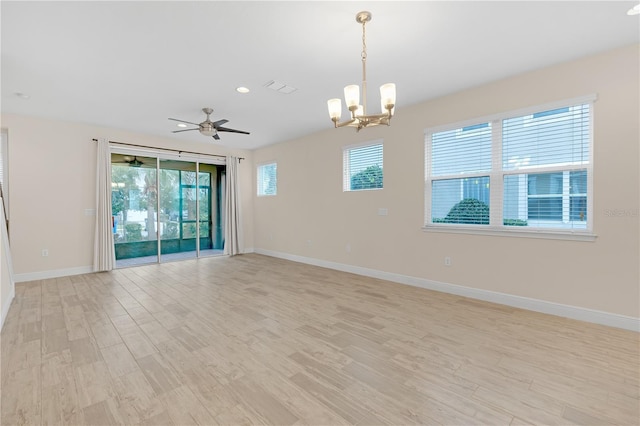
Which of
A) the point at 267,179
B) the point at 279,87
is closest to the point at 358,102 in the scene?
the point at 279,87

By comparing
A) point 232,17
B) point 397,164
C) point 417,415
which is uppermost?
point 232,17

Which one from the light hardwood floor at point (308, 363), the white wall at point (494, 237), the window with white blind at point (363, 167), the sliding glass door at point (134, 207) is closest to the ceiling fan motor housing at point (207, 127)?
the white wall at point (494, 237)

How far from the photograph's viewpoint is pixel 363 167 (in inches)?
213

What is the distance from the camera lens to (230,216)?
298 inches

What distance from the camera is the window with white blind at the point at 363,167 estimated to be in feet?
16.9

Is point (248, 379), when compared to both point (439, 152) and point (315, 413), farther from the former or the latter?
point (439, 152)

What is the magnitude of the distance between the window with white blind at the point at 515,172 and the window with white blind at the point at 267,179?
4.17 meters

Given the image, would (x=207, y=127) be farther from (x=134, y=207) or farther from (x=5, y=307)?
(x=5, y=307)

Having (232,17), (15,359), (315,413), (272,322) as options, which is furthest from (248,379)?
(232,17)

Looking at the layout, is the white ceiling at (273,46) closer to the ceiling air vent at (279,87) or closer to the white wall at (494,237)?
the ceiling air vent at (279,87)

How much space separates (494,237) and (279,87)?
3.52 m

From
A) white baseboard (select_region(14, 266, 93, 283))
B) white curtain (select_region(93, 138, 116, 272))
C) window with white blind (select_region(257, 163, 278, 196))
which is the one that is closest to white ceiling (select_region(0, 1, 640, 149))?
white curtain (select_region(93, 138, 116, 272))

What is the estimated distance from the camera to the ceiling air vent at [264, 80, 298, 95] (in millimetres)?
3676

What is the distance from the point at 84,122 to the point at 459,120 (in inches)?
262
